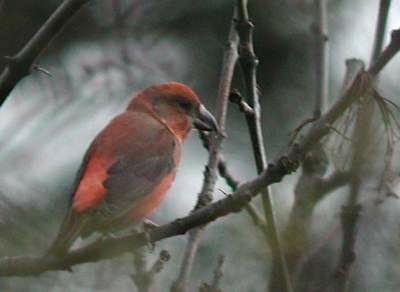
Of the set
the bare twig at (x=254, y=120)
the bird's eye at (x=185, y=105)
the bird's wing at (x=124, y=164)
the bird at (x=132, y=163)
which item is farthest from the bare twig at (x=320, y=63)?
the bird's eye at (x=185, y=105)

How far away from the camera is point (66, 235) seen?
443 cm

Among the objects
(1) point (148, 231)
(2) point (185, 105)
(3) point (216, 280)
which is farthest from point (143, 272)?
(2) point (185, 105)

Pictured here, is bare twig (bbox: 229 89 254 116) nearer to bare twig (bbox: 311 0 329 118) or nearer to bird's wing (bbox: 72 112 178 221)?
bare twig (bbox: 311 0 329 118)

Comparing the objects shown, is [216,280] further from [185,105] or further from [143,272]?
[185,105]

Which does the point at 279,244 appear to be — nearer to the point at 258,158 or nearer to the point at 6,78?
the point at 258,158

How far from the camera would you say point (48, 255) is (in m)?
4.12

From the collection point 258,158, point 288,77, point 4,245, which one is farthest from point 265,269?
point 288,77

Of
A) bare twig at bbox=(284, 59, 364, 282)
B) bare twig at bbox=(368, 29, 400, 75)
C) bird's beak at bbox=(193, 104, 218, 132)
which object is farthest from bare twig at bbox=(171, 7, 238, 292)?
bird's beak at bbox=(193, 104, 218, 132)

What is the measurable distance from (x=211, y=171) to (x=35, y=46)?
3.07ft

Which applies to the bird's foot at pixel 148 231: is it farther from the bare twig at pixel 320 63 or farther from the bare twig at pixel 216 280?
the bare twig at pixel 320 63

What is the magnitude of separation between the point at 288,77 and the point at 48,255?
5.18m

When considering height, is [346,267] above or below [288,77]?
below

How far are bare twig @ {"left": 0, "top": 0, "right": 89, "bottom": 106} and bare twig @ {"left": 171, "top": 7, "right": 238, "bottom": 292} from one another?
0.87 meters

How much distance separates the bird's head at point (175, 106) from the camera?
6.49 meters
